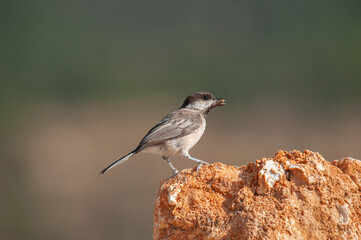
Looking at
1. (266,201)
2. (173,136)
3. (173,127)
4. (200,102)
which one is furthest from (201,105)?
(266,201)

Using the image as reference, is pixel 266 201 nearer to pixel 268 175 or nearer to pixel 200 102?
pixel 268 175

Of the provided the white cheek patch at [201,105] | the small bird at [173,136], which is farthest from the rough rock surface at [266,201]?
the white cheek patch at [201,105]

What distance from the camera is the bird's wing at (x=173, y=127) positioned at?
5141 millimetres

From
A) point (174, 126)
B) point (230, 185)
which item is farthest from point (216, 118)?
point (230, 185)

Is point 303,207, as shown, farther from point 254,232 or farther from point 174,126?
point 174,126

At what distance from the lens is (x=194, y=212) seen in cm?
329

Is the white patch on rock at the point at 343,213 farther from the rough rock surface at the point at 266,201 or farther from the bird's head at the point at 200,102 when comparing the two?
the bird's head at the point at 200,102

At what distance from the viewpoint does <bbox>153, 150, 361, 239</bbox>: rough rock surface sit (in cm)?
307

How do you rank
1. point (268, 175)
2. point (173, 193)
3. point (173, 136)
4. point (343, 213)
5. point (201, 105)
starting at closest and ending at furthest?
1. point (343, 213)
2. point (268, 175)
3. point (173, 193)
4. point (173, 136)
5. point (201, 105)

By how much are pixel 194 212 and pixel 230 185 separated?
315 mm

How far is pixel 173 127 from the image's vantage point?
5336mm

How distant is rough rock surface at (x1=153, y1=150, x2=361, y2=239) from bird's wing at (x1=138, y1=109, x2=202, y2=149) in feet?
5.05

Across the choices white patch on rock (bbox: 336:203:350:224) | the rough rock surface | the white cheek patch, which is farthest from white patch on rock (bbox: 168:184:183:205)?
the white cheek patch

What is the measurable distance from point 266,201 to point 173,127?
2.29 metres
